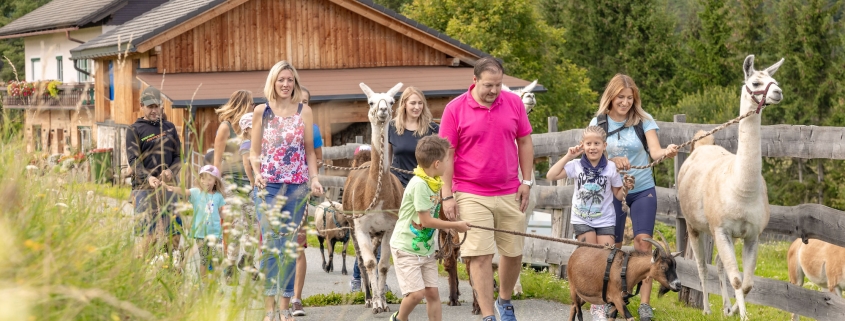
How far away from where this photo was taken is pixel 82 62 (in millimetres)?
42656

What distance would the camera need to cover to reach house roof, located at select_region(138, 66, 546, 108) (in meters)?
27.3

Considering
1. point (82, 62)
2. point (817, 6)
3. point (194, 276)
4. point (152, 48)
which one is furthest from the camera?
point (817, 6)

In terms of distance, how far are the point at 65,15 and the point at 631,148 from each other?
138 ft

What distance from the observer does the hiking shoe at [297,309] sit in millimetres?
8086

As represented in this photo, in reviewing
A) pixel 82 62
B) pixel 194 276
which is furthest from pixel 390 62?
pixel 194 276

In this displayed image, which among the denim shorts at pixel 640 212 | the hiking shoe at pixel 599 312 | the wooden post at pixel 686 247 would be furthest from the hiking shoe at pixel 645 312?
the wooden post at pixel 686 247

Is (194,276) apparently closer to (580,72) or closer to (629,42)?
(580,72)

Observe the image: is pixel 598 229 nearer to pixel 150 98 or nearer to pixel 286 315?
pixel 286 315

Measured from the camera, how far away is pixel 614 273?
6773mm

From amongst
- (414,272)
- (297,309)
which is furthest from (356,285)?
(414,272)

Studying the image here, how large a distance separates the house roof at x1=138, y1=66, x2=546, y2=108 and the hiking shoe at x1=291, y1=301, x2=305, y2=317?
17928 millimetres

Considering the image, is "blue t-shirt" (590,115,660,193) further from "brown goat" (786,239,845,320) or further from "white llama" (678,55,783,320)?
"brown goat" (786,239,845,320)

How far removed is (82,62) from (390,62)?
15.8 meters

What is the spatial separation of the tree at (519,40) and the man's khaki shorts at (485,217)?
41118mm
